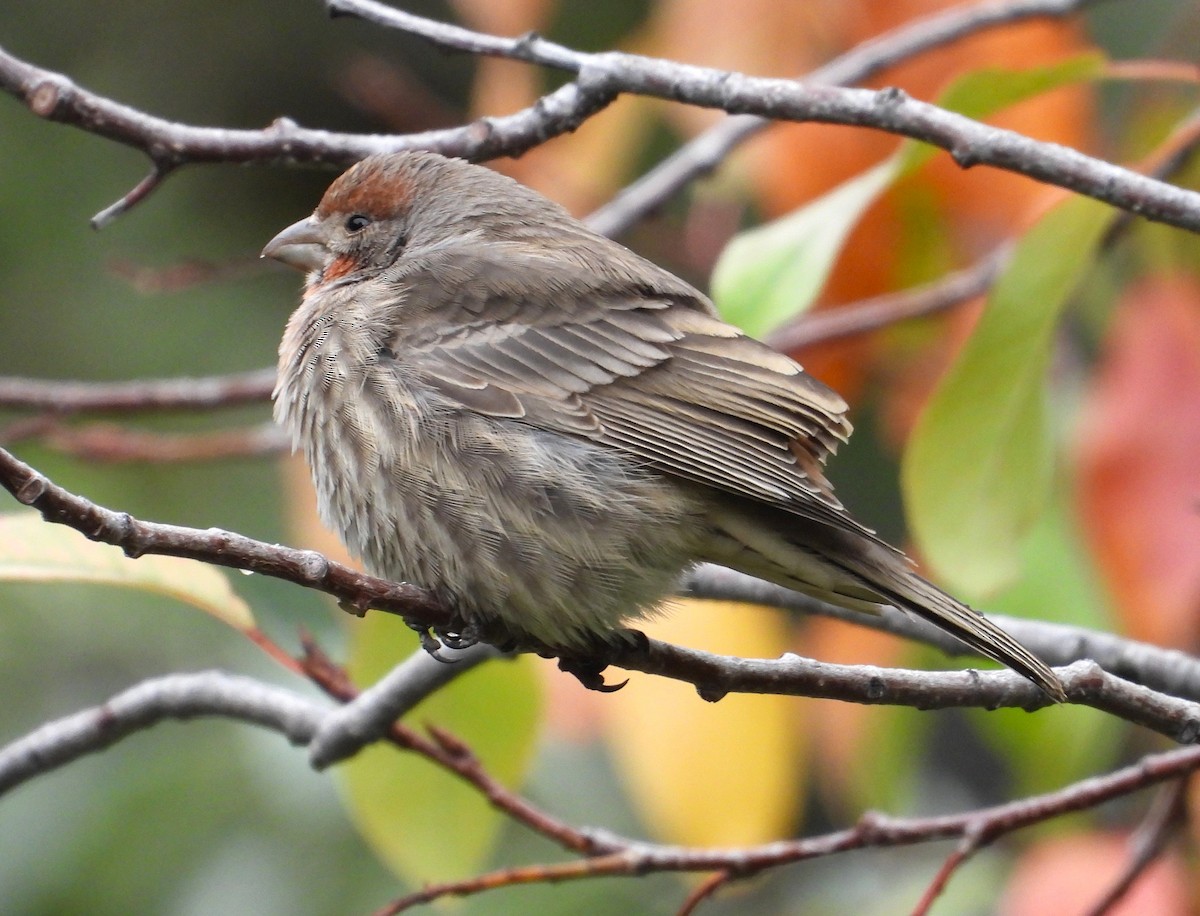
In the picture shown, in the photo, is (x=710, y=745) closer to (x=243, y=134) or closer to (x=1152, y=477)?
(x=1152, y=477)

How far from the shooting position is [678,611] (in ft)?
12.6

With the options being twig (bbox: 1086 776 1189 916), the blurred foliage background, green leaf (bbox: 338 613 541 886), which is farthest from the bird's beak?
twig (bbox: 1086 776 1189 916)

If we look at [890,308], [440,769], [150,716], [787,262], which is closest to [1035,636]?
[787,262]

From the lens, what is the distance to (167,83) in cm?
880

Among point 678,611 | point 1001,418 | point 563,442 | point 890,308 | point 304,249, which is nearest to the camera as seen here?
point 563,442

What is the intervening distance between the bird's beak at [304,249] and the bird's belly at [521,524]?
3.39 feet

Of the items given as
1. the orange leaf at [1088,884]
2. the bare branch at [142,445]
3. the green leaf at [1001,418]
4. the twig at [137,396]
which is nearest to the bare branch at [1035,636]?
the green leaf at [1001,418]

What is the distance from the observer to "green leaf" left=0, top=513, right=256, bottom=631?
9.86 feet

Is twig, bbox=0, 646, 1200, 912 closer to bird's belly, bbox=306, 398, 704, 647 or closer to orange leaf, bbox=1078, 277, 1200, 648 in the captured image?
bird's belly, bbox=306, 398, 704, 647

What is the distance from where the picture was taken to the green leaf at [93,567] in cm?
301

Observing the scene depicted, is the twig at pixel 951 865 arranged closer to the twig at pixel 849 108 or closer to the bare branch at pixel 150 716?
the twig at pixel 849 108

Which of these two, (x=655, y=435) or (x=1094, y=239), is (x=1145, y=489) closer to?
(x=1094, y=239)

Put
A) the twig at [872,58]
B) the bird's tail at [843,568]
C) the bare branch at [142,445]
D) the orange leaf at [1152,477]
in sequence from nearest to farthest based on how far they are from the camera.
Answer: the bird's tail at [843,568], the orange leaf at [1152,477], the twig at [872,58], the bare branch at [142,445]

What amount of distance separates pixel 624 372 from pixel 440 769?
3.28ft
